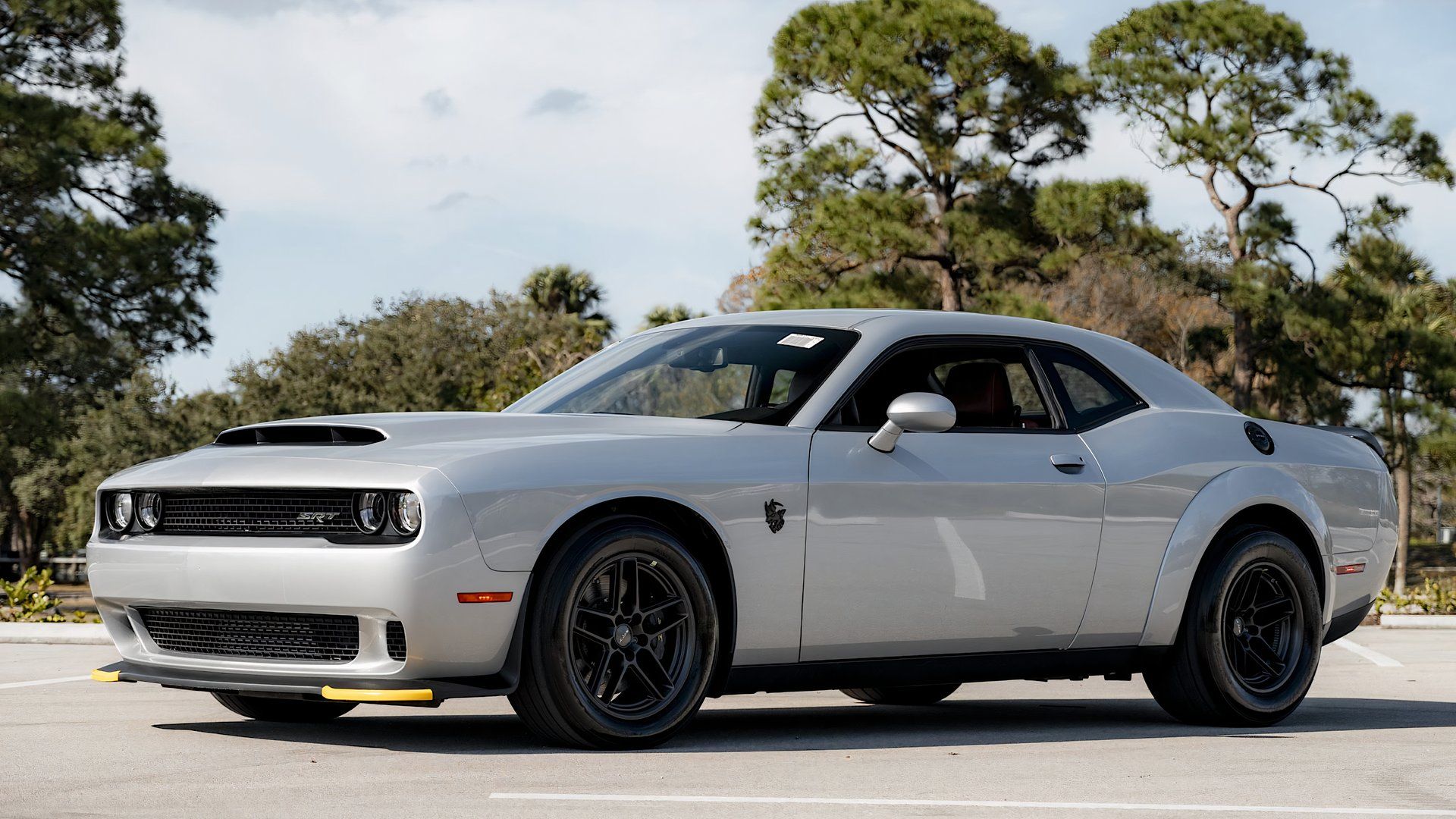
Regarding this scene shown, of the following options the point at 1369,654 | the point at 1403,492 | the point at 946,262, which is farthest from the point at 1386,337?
the point at 1369,654

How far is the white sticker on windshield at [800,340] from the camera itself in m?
6.99

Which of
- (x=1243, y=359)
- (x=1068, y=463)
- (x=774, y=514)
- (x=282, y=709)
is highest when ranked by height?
(x=1243, y=359)

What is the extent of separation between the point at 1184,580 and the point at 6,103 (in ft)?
85.9

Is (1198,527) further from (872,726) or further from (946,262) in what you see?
(946,262)

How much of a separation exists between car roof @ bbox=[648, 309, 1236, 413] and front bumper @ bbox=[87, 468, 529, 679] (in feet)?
4.97

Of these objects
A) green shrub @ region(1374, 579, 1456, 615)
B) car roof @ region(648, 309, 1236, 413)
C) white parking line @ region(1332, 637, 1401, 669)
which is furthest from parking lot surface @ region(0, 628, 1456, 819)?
green shrub @ region(1374, 579, 1456, 615)

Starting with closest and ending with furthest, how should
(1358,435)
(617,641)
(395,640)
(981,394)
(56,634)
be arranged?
(395,640) → (617,641) → (981,394) → (1358,435) → (56,634)

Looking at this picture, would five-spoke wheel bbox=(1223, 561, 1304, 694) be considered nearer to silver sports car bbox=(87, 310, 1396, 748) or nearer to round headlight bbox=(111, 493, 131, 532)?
silver sports car bbox=(87, 310, 1396, 748)

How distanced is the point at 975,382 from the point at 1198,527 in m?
1.10

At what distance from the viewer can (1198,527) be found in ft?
24.6

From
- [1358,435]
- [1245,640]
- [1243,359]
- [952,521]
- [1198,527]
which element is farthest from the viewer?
[1243,359]

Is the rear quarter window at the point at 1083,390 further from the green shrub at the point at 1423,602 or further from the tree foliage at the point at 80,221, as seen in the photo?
the tree foliage at the point at 80,221

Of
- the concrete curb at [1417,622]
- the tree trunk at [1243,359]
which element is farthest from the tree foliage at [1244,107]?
the concrete curb at [1417,622]

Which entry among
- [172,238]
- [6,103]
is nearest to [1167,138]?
[172,238]
